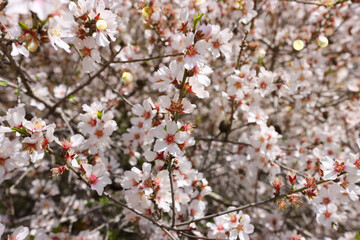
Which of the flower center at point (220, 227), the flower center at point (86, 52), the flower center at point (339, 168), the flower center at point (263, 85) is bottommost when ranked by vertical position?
the flower center at point (220, 227)

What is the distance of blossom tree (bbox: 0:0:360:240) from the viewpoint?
1789mm

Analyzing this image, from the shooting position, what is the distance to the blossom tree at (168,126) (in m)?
1.79

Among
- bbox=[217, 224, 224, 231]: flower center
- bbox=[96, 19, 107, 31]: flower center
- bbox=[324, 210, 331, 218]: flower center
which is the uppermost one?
bbox=[96, 19, 107, 31]: flower center

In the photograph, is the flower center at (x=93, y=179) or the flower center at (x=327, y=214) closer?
the flower center at (x=93, y=179)

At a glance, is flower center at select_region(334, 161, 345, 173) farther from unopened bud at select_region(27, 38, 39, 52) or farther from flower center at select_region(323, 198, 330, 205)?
unopened bud at select_region(27, 38, 39, 52)

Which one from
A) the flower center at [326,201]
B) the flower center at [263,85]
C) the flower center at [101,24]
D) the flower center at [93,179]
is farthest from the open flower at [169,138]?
the flower center at [326,201]

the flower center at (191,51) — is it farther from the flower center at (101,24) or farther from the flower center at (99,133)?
the flower center at (99,133)

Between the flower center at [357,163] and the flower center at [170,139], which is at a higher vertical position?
the flower center at [170,139]

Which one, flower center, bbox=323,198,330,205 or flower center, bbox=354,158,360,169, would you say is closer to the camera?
flower center, bbox=354,158,360,169

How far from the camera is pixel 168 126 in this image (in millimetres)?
1780

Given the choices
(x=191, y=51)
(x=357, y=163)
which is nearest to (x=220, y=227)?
(x=357, y=163)

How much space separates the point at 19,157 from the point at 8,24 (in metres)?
1.05

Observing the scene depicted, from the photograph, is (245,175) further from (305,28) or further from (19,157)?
(19,157)

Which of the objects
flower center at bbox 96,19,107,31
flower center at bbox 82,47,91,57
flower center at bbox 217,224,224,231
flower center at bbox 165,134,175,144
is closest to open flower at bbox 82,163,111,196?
flower center at bbox 165,134,175,144
